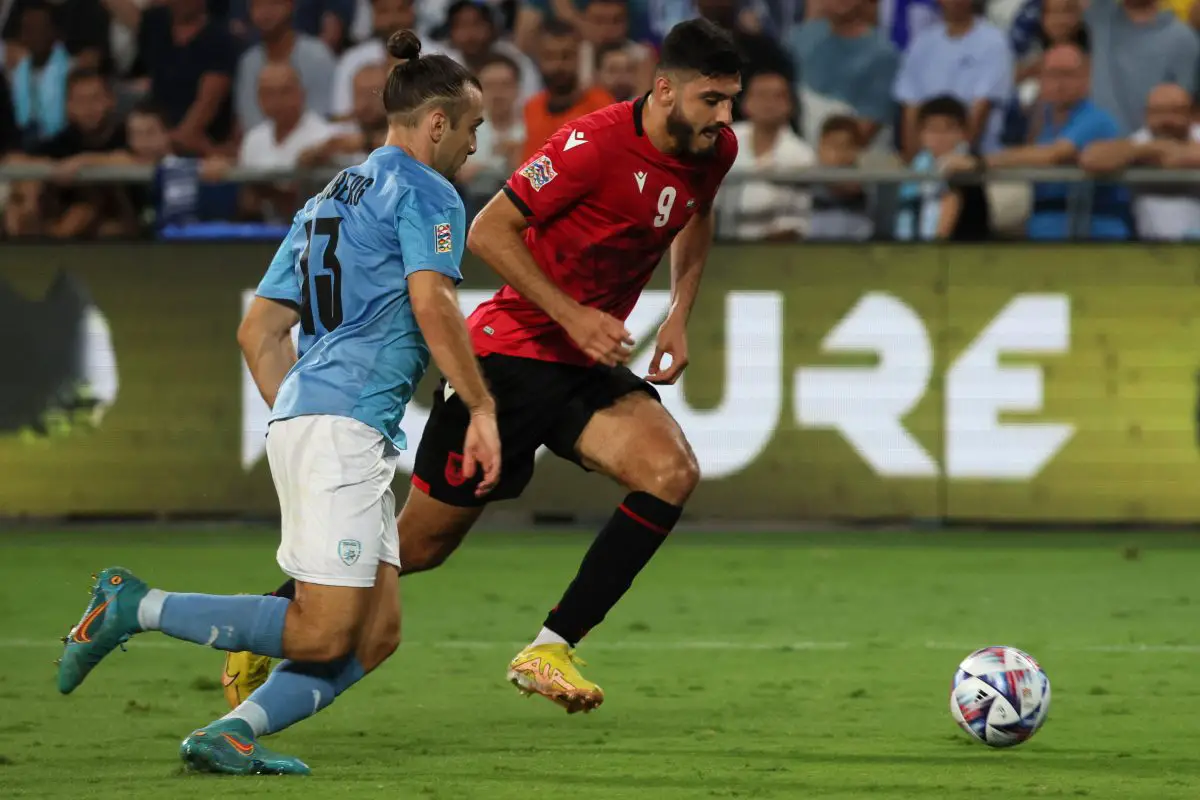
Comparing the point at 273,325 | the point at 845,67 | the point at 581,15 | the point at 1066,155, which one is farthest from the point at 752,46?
the point at 273,325

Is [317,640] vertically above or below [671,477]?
below

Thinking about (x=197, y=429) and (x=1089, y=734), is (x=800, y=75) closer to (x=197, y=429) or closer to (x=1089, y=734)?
(x=197, y=429)

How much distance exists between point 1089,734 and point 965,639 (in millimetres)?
2040

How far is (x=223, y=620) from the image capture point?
18.1ft

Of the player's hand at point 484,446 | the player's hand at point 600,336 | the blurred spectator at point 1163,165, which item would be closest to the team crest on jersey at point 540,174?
the player's hand at point 600,336

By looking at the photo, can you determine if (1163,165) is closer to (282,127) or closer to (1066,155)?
(1066,155)

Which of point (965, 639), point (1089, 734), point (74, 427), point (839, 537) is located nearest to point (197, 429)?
point (74, 427)

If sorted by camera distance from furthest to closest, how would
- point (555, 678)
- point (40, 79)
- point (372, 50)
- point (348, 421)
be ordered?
point (40, 79)
point (372, 50)
point (555, 678)
point (348, 421)

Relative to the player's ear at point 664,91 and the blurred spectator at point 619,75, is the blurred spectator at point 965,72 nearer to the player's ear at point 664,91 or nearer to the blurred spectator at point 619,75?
the blurred spectator at point 619,75

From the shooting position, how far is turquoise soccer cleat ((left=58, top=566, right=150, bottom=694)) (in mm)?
5527

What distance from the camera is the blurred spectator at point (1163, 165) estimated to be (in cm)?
1140

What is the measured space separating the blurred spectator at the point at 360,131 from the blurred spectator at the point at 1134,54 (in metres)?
4.44

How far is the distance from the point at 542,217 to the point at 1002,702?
210 centimetres

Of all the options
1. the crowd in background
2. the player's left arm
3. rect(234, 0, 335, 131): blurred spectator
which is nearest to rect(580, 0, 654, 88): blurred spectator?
the crowd in background
